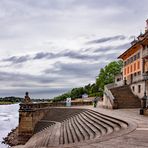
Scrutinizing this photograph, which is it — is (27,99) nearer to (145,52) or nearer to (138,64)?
(138,64)

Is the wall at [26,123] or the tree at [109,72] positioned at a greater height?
the tree at [109,72]

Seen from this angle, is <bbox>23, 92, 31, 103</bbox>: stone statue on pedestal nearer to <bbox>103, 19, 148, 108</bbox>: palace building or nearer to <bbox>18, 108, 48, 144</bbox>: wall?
<bbox>18, 108, 48, 144</bbox>: wall

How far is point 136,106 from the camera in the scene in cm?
4356

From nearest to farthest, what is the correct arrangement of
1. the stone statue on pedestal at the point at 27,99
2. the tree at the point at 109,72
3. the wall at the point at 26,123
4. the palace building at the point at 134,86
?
the palace building at the point at 134,86 → the wall at the point at 26,123 → the stone statue on pedestal at the point at 27,99 → the tree at the point at 109,72

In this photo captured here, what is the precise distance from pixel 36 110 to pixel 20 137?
5.01 m

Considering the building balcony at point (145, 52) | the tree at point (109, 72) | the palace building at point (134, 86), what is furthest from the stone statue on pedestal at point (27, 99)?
the tree at point (109, 72)

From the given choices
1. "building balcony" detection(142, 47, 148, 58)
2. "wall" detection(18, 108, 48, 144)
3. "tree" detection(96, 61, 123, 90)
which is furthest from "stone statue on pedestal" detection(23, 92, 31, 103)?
"tree" detection(96, 61, 123, 90)

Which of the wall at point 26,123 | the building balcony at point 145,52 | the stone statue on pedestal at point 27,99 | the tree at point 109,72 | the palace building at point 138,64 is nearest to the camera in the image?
the palace building at point 138,64

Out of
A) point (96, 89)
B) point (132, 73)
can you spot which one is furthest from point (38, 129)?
point (96, 89)

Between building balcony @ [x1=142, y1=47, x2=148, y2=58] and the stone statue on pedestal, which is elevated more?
building balcony @ [x1=142, y1=47, x2=148, y2=58]

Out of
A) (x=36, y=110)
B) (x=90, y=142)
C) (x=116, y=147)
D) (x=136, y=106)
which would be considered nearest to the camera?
(x=116, y=147)

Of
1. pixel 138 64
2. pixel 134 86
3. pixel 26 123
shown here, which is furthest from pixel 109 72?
pixel 26 123

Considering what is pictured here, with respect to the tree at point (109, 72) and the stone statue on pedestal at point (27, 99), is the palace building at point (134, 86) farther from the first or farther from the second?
the tree at point (109, 72)

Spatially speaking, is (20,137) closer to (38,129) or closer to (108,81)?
(38,129)
